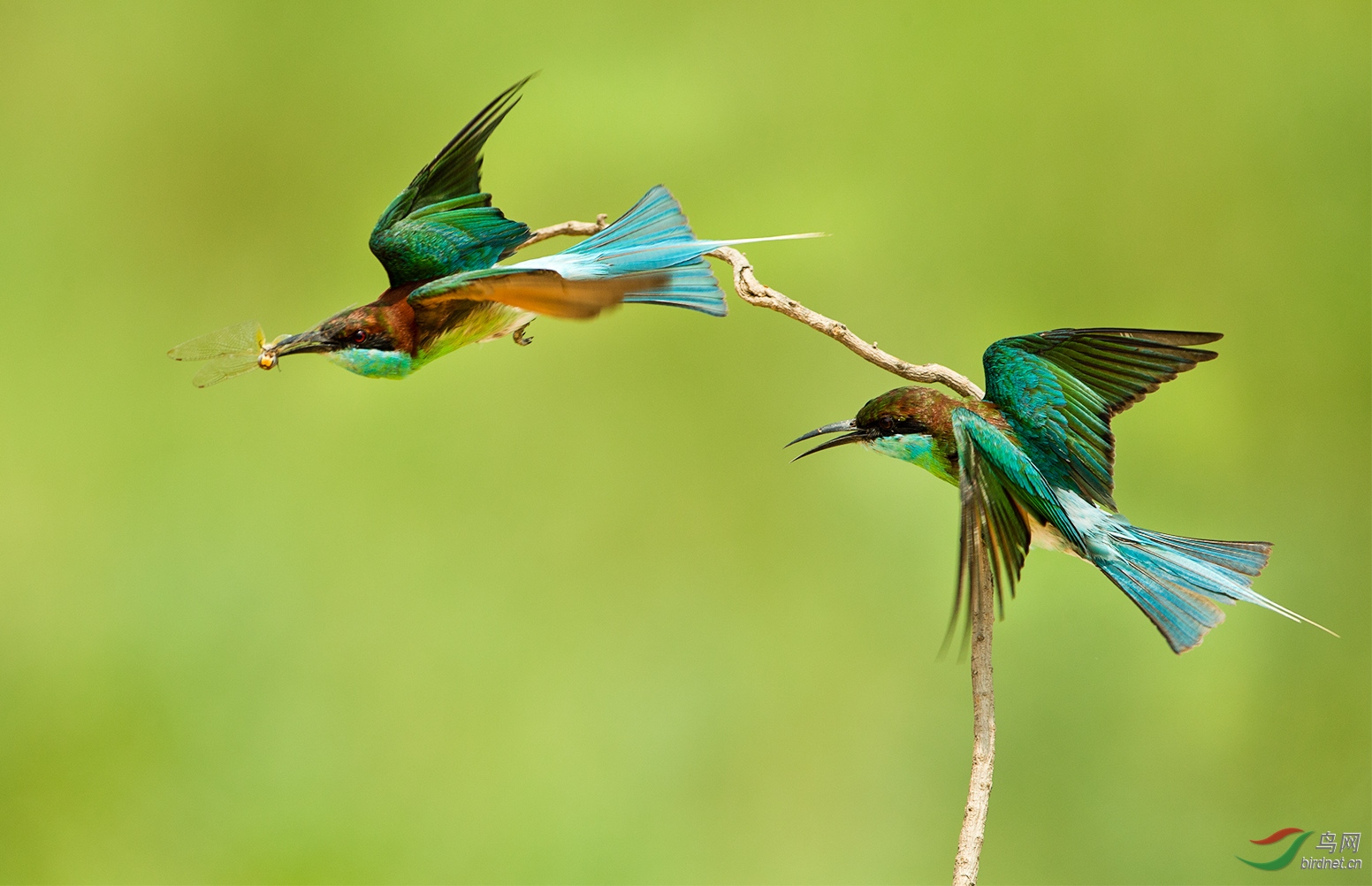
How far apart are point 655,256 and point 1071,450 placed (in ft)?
1.24

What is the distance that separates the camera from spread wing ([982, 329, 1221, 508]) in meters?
0.95

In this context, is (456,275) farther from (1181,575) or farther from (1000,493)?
(1181,575)

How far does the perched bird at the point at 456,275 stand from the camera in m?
0.92

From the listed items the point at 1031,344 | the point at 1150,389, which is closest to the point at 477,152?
the point at 1031,344

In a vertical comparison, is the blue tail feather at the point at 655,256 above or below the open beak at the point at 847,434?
above

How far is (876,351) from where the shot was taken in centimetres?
98

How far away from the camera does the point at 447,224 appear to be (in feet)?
3.51

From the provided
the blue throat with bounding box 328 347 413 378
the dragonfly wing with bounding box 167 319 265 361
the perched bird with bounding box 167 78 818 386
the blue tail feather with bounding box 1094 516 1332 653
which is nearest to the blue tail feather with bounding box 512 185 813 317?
the perched bird with bounding box 167 78 818 386

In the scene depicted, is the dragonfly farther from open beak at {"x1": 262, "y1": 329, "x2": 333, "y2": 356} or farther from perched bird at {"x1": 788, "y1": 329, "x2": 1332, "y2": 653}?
perched bird at {"x1": 788, "y1": 329, "x2": 1332, "y2": 653}

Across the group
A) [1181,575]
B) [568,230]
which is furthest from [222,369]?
[1181,575]

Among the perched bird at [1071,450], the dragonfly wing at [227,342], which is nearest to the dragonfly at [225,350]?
the dragonfly wing at [227,342]

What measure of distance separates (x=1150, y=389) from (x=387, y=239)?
670 millimetres

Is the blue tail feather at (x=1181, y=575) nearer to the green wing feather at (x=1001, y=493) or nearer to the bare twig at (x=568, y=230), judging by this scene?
the green wing feather at (x=1001, y=493)

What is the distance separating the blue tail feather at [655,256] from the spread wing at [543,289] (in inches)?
0.9
